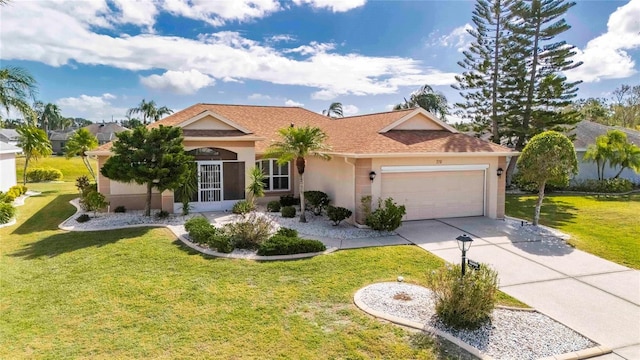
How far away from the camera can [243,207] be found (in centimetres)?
1661

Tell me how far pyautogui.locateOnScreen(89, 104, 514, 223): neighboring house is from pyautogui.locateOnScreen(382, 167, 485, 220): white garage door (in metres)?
0.04

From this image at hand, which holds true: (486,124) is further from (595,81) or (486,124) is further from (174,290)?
(174,290)

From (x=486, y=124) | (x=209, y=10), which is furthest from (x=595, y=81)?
(x=209, y=10)

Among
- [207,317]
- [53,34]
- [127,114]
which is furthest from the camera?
[127,114]

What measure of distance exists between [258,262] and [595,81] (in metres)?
29.6

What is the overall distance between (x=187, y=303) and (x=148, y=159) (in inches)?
345

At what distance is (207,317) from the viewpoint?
7.01m

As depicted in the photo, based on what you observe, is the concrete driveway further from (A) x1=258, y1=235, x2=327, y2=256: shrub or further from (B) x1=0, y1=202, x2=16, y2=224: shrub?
(B) x1=0, y1=202, x2=16, y2=224: shrub

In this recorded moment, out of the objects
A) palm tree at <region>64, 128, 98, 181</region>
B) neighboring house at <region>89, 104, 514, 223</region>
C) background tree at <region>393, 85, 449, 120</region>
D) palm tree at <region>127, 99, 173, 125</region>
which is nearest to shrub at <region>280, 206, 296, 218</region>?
neighboring house at <region>89, 104, 514, 223</region>

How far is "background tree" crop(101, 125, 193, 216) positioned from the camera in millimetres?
14352

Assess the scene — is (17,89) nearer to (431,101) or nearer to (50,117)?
(431,101)

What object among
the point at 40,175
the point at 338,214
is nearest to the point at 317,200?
the point at 338,214

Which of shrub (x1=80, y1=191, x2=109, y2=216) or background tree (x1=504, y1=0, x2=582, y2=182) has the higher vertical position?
background tree (x1=504, y1=0, x2=582, y2=182)

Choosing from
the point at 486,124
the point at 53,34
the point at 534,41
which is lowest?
the point at 486,124
